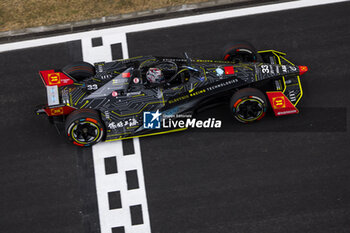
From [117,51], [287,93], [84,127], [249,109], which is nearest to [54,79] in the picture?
[84,127]

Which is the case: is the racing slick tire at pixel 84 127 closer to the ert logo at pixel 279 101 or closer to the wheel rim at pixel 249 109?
the wheel rim at pixel 249 109

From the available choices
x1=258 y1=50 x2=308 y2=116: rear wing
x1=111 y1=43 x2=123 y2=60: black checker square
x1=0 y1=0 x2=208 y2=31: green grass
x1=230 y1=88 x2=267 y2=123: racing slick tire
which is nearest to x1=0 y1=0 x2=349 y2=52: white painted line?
x1=111 y1=43 x2=123 y2=60: black checker square

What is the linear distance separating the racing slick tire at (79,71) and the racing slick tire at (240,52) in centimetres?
381

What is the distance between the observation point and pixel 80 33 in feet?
38.3

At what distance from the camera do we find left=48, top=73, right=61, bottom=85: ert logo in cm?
946

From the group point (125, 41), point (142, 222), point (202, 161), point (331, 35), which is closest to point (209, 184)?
point (202, 161)

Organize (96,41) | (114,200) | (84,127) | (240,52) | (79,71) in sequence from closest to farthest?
(84,127) → (114,200) → (79,71) → (240,52) → (96,41)

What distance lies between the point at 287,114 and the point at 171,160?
11.1 feet

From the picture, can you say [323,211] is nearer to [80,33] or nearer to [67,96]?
[67,96]

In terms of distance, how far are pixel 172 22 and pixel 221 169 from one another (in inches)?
200

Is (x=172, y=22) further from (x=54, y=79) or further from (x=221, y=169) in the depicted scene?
(x=221, y=169)

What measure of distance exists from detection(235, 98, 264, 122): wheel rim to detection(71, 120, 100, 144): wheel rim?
3679 millimetres

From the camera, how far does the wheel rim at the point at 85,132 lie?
9.05 metres

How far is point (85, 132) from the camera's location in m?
9.31
